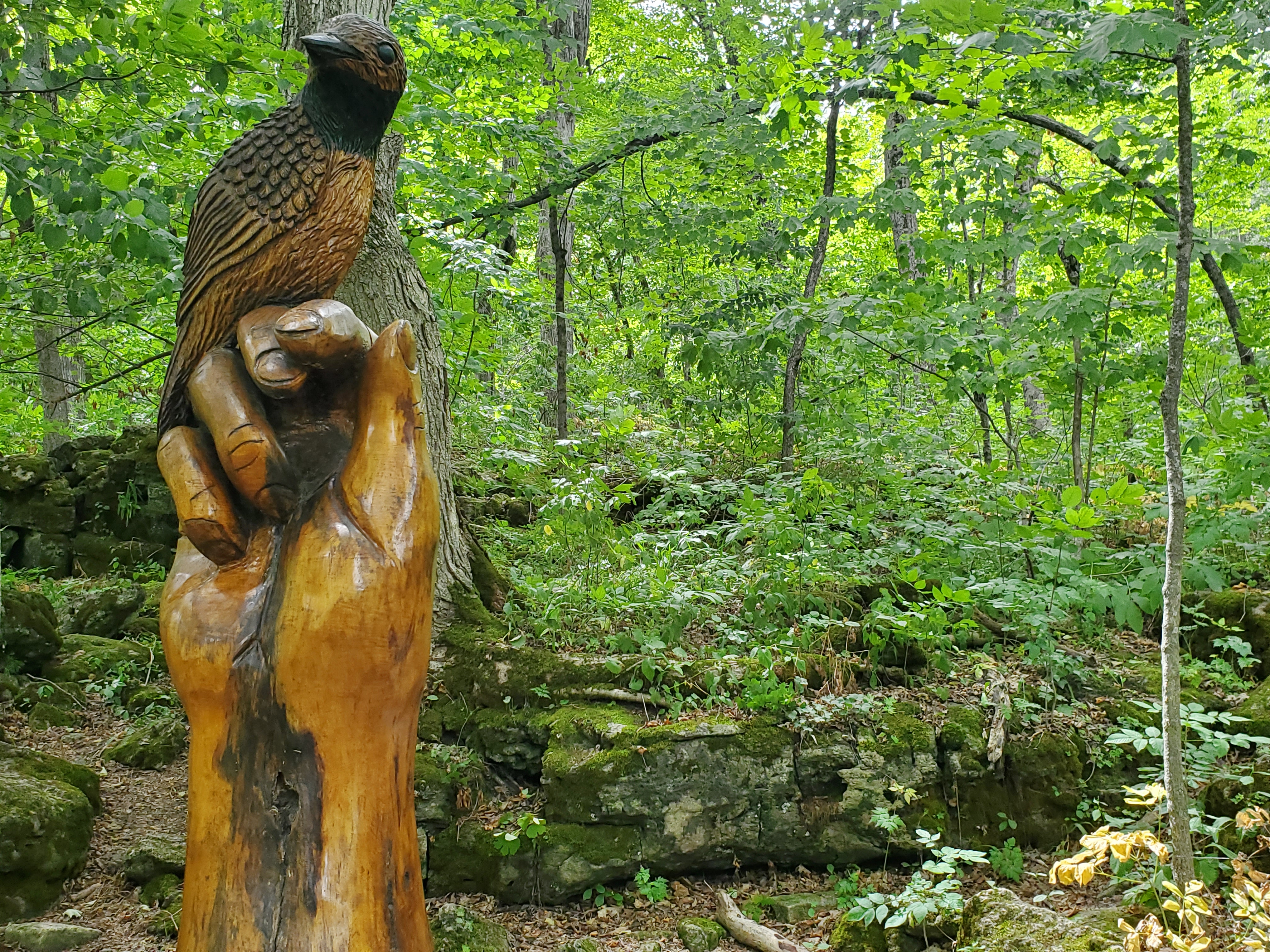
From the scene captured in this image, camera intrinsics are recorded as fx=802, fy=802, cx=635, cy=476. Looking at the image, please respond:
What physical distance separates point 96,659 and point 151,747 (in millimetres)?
1150

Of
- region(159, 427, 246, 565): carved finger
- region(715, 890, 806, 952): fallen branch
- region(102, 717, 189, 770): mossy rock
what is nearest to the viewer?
region(159, 427, 246, 565): carved finger

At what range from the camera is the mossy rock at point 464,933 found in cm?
351

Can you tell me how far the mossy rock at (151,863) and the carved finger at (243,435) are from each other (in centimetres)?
278

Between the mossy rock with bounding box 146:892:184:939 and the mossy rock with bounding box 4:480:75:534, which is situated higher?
the mossy rock with bounding box 4:480:75:534

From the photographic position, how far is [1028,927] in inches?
125

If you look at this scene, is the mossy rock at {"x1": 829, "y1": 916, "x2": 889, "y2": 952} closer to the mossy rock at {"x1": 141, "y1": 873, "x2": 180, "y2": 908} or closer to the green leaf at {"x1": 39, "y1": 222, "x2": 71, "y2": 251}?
the mossy rock at {"x1": 141, "y1": 873, "x2": 180, "y2": 908}

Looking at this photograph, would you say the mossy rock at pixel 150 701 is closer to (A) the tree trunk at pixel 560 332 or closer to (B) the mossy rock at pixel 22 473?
(B) the mossy rock at pixel 22 473

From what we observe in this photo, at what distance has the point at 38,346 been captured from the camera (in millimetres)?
8266

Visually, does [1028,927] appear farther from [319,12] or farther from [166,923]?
[319,12]

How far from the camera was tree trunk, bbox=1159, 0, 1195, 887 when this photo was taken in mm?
2973

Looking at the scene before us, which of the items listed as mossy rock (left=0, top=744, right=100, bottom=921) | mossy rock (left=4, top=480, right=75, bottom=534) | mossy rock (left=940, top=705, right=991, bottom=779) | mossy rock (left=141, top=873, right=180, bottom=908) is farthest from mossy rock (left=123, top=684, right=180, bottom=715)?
mossy rock (left=940, top=705, right=991, bottom=779)

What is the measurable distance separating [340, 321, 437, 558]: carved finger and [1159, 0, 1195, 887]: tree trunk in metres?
2.71

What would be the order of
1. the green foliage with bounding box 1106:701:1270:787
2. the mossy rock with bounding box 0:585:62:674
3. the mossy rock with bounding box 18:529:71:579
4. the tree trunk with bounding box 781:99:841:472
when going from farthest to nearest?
the mossy rock with bounding box 18:529:71:579 < the tree trunk with bounding box 781:99:841:472 < the mossy rock with bounding box 0:585:62:674 < the green foliage with bounding box 1106:701:1270:787

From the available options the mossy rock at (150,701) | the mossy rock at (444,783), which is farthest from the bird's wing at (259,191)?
the mossy rock at (150,701)
